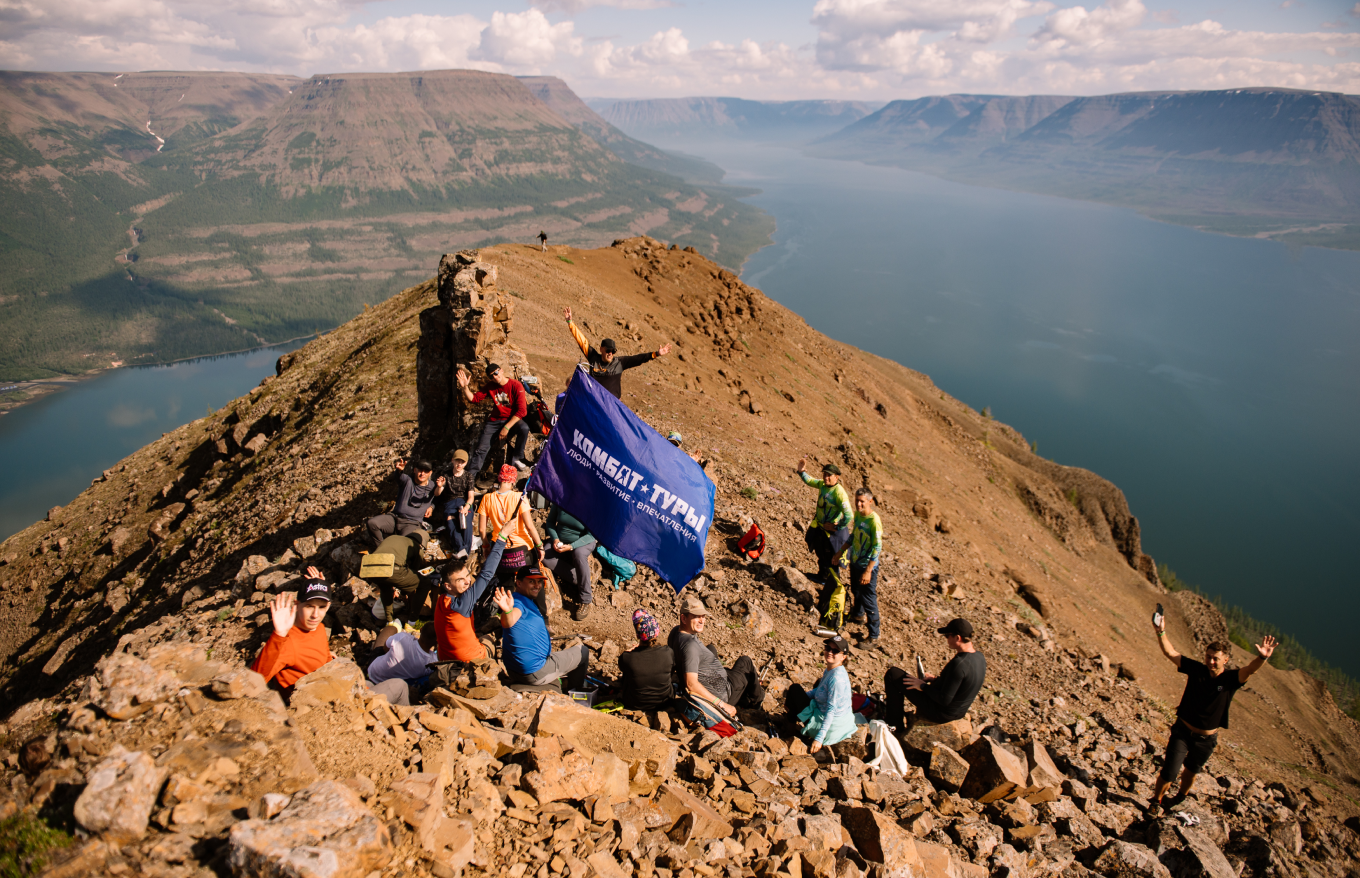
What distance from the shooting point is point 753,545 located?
12477 millimetres

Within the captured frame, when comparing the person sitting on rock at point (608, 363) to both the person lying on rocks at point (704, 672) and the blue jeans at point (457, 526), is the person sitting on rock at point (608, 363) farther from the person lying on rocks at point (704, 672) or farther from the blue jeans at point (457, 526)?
the person lying on rocks at point (704, 672)

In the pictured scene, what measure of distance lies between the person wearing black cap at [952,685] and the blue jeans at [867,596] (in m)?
2.79

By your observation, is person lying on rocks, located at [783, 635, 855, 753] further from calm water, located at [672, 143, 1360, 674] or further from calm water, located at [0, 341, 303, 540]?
calm water, located at [0, 341, 303, 540]

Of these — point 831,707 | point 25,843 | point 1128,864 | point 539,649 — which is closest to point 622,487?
point 539,649

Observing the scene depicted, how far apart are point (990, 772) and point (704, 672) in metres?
3.41

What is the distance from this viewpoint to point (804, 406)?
92.4 ft

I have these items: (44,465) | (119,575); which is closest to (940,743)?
(119,575)

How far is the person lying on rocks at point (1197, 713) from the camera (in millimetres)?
7691

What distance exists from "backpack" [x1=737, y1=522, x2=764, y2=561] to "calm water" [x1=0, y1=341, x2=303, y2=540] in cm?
11073

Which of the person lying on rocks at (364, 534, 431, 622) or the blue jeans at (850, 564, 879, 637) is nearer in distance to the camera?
the person lying on rocks at (364, 534, 431, 622)

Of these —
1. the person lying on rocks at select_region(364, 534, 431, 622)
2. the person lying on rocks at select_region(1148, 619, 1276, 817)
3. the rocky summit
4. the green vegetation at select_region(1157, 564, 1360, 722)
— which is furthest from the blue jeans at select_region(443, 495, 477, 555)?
the green vegetation at select_region(1157, 564, 1360, 722)

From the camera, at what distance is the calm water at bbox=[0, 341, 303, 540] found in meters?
112

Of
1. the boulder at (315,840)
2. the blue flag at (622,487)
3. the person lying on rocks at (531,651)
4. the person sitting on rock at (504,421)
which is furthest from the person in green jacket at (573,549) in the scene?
the boulder at (315,840)

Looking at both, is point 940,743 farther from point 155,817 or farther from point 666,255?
point 666,255
